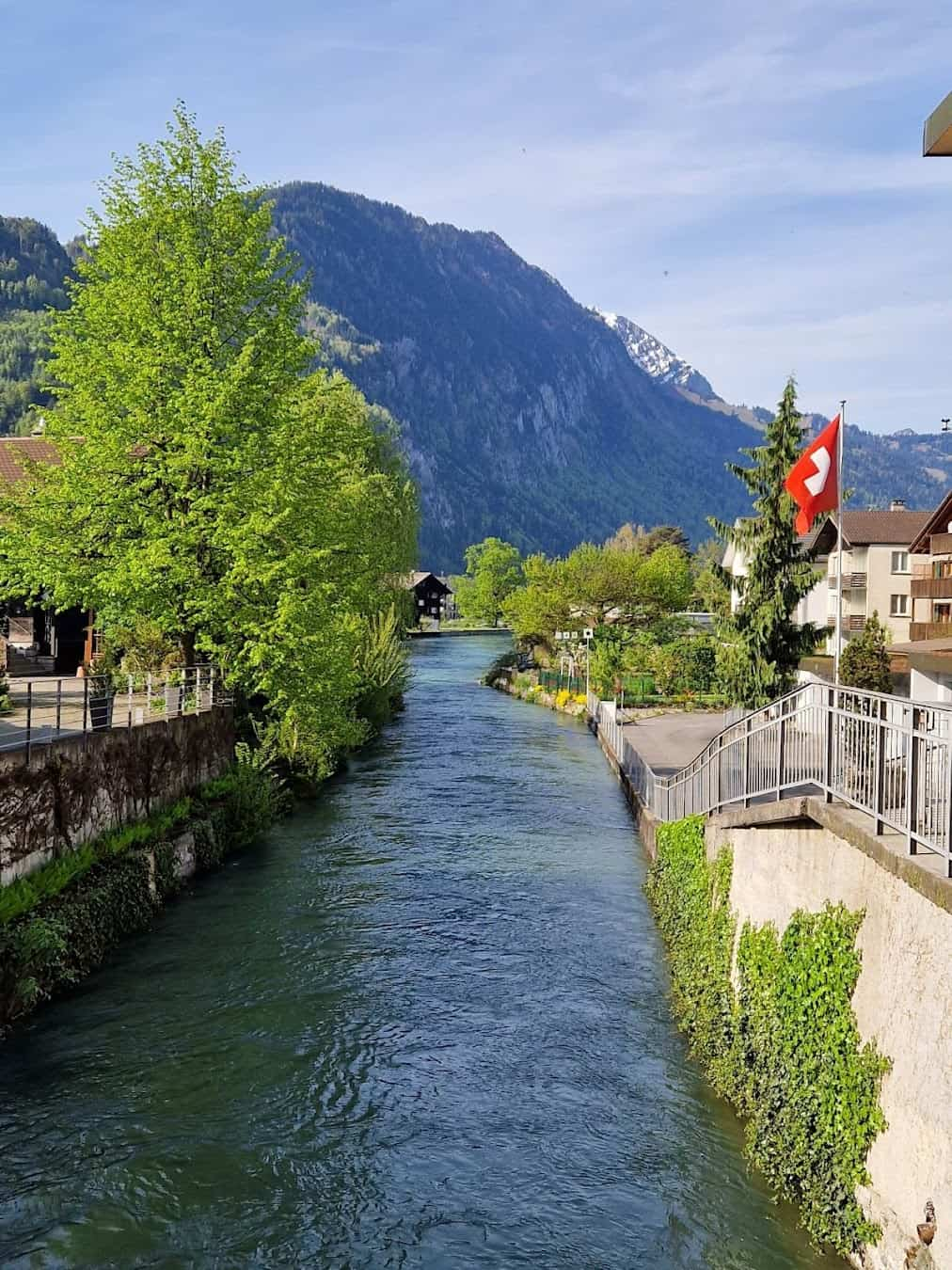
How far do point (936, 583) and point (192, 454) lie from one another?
109ft

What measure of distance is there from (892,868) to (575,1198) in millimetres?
5225

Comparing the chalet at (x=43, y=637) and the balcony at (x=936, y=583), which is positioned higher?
the balcony at (x=936, y=583)

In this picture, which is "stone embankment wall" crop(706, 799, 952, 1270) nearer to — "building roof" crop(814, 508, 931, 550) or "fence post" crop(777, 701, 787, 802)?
"fence post" crop(777, 701, 787, 802)

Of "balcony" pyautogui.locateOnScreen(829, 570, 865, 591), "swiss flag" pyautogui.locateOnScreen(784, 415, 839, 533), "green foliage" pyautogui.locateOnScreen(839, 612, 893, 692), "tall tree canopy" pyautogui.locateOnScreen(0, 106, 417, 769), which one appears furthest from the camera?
"balcony" pyautogui.locateOnScreen(829, 570, 865, 591)

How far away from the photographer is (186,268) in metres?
28.6

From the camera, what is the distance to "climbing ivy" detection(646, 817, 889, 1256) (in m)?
9.87

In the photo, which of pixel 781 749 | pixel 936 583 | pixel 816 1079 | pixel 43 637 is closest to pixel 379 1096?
pixel 816 1079

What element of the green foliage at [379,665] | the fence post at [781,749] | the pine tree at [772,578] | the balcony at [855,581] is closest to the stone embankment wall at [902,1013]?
the fence post at [781,749]

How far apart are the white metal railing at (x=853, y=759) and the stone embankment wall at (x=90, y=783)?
422 inches

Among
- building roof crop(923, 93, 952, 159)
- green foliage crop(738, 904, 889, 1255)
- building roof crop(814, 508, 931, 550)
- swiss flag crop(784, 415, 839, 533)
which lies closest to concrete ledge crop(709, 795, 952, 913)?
green foliage crop(738, 904, 889, 1255)

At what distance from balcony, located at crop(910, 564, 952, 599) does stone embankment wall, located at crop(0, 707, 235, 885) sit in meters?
32.4

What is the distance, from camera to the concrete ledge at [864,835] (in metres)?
8.38

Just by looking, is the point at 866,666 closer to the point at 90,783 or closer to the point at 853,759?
the point at 90,783

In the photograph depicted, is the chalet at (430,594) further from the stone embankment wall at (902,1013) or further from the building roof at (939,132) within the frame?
the stone embankment wall at (902,1013)
